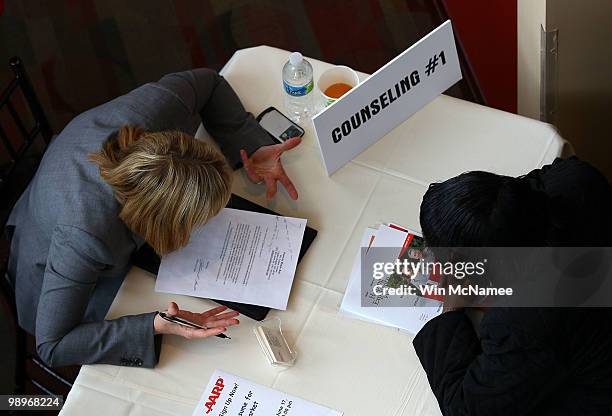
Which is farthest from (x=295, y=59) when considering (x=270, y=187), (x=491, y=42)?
(x=491, y=42)

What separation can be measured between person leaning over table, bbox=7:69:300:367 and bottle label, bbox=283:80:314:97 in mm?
294

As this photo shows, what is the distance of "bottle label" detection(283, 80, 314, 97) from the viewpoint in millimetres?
1831

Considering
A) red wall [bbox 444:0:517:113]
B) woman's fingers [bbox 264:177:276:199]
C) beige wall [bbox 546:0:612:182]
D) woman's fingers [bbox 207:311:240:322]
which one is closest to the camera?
woman's fingers [bbox 207:311:240:322]

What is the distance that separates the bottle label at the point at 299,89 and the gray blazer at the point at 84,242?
0.22 m

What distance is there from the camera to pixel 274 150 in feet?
6.01

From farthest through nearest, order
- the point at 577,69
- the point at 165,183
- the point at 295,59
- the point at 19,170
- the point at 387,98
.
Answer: the point at 577,69, the point at 19,170, the point at 295,59, the point at 387,98, the point at 165,183

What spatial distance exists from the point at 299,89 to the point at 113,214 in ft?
1.85

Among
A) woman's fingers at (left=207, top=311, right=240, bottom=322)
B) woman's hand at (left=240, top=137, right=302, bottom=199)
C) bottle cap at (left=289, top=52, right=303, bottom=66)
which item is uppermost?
bottle cap at (left=289, top=52, right=303, bottom=66)

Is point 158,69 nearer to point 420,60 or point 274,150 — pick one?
point 274,150

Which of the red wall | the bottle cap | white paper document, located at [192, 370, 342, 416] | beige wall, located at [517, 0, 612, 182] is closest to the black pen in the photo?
white paper document, located at [192, 370, 342, 416]

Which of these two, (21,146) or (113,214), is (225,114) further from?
(21,146)

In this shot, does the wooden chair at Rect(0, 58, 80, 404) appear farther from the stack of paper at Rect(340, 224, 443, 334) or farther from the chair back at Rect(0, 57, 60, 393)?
the stack of paper at Rect(340, 224, 443, 334)

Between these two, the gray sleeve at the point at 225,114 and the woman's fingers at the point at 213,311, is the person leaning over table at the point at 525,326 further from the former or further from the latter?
the gray sleeve at the point at 225,114

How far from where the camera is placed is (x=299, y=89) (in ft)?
6.01
